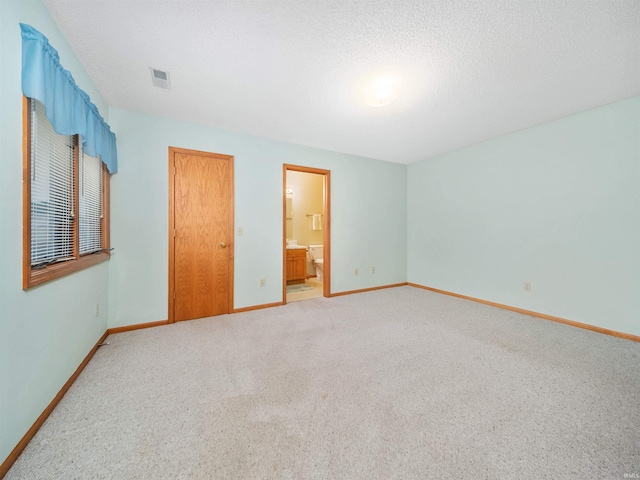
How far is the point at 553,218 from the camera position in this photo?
291 cm

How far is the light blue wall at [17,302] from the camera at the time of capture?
108 cm

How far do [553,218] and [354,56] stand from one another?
3.03 metres

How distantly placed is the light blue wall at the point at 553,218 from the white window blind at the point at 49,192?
464cm

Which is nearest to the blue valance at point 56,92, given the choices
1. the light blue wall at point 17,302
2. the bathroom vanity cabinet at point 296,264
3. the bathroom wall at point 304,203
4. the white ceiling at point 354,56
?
the light blue wall at point 17,302

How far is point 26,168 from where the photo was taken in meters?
1.22

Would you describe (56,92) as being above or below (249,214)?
above

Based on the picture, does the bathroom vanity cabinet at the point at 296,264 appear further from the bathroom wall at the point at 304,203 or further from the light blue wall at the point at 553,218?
the light blue wall at the point at 553,218

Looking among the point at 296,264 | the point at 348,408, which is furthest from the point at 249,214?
the point at 348,408

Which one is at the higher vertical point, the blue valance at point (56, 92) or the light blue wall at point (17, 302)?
the blue valance at point (56, 92)

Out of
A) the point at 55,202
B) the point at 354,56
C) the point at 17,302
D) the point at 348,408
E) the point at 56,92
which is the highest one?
the point at 354,56

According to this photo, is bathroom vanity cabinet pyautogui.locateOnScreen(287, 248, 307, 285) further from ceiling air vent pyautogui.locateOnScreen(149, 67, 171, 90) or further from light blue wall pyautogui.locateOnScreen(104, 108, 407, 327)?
ceiling air vent pyautogui.locateOnScreen(149, 67, 171, 90)

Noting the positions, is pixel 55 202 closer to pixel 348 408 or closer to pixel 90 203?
pixel 90 203

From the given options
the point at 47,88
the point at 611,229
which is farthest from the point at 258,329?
the point at 611,229

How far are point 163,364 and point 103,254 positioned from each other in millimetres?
1228
